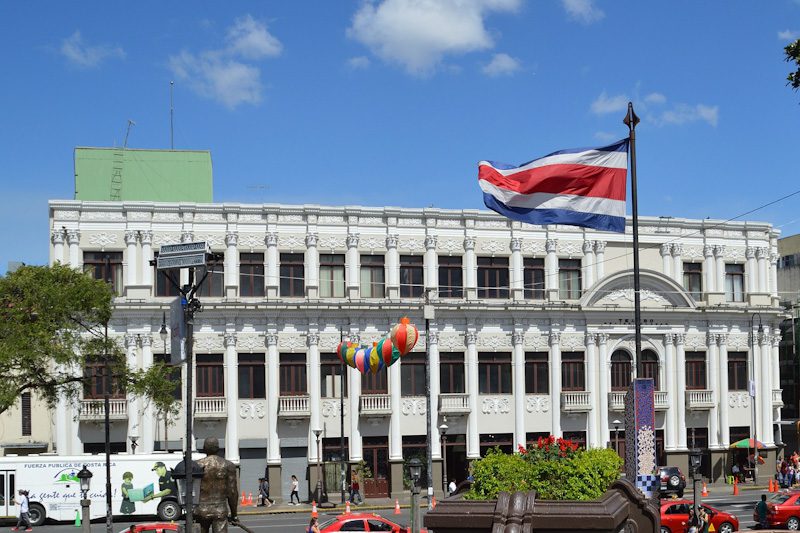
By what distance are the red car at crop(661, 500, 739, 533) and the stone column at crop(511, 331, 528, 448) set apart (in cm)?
2048

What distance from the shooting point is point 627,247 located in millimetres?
61500

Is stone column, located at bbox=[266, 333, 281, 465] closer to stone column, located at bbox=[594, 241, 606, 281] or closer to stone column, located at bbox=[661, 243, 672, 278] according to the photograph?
stone column, located at bbox=[594, 241, 606, 281]

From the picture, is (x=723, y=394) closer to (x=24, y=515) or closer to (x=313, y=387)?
(x=313, y=387)

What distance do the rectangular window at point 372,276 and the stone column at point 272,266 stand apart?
4610 millimetres

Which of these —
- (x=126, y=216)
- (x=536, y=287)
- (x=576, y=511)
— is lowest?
(x=576, y=511)

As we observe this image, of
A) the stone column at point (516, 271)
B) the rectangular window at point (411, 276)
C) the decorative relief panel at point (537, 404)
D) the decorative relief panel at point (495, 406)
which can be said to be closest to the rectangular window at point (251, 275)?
the rectangular window at point (411, 276)

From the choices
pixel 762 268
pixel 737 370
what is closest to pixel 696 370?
A: pixel 737 370

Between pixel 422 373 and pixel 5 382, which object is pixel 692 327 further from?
pixel 5 382

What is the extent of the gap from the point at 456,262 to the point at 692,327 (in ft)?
47.3

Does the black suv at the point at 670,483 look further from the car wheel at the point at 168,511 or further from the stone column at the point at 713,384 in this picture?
the car wheel at the point at 168,511

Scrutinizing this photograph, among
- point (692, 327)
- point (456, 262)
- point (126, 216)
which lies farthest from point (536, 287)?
point (126, 216)

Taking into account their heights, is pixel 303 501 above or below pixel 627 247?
below

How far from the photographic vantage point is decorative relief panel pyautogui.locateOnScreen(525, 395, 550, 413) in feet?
193

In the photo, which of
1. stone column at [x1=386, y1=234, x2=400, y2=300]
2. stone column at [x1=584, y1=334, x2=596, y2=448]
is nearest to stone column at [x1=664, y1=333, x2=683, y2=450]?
stone column at [x1=584, y1=334, x2=596, y2=448]
